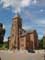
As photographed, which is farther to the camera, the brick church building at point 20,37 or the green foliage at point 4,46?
the green foliage at point 4,46

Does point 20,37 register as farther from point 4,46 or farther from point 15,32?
point 4,46

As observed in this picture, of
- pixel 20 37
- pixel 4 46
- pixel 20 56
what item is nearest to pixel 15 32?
pixel 20 37

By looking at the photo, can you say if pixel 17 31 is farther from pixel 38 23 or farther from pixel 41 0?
pixel 41 0

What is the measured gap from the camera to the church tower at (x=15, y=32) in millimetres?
5301

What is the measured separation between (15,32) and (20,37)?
18 cm

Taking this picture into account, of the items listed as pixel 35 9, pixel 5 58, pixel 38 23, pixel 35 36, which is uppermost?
pixel 35 9

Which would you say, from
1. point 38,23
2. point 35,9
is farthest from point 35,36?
point 35,9

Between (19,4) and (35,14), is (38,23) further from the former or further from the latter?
(19,4)

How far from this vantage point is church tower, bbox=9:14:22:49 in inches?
209

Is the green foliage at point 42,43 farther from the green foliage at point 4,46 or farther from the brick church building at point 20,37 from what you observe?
the green foliage at point 4,46

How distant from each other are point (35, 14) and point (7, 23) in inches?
28.9

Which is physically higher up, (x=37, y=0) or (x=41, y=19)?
(x=37, y=0)

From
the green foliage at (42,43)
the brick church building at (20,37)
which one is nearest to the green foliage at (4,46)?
the brick church building at (20,37)

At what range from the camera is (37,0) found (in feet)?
17.4
